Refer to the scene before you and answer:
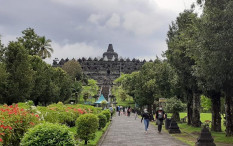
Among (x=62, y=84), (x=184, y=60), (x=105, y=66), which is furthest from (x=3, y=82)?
(x=105, y=66)

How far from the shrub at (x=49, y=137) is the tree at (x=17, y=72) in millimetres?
21138

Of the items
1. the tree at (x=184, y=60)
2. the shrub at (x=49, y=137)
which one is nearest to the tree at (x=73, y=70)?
the tree at (x=184, y=60)

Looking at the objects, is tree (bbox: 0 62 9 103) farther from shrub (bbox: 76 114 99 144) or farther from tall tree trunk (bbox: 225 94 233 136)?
tall tree trunk (bbox: 225 94 233 136)

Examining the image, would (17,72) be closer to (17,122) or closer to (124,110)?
(17,122)

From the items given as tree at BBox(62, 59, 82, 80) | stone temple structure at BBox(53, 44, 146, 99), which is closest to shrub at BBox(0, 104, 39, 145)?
tree at BBox(62, 59, 82, 80)

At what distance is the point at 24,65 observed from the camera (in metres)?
26.4

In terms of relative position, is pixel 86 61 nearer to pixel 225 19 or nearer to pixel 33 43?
pixel 33 43

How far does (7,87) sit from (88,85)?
75.0 meters

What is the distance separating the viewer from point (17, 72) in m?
25.9

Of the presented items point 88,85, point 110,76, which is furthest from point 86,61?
point 88,85

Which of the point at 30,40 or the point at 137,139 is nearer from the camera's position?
the point at 137,139

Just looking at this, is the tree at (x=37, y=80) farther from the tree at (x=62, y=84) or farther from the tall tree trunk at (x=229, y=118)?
the tall tree trunk at (x=229, y=118)

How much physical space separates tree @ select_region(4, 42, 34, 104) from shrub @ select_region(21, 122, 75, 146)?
21138 millimetres

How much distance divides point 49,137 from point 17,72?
21.9 metres
